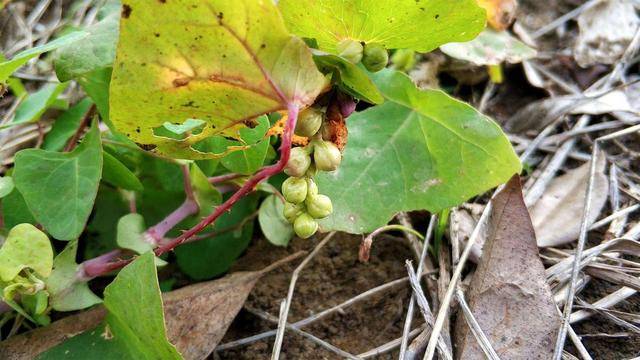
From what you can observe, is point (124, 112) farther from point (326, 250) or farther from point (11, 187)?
point (326, 250)

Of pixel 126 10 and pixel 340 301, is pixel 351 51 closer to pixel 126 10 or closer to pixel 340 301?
A: pixel 126 10

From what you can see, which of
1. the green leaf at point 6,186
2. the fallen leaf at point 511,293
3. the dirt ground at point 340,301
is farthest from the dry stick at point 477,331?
the green leaf at point 6,186

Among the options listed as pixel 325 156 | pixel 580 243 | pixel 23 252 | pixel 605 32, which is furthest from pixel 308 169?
pixel 605 32

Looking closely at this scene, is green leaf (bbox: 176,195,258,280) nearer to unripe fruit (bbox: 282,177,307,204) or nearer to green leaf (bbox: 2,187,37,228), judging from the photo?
Answer: green leaf (bbox: 2,187,37,228)

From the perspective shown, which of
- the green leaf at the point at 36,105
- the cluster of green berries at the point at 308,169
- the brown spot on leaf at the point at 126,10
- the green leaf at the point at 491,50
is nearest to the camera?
the brown spot on leaf at the point at 126,10

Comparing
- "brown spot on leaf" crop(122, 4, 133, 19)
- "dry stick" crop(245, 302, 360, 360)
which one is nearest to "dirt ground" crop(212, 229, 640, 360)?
"dry stick" crop(245, 302, 360, 360)

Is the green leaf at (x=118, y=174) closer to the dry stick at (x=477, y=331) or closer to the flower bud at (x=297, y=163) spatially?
the flower bud at (x=297, y=163)
